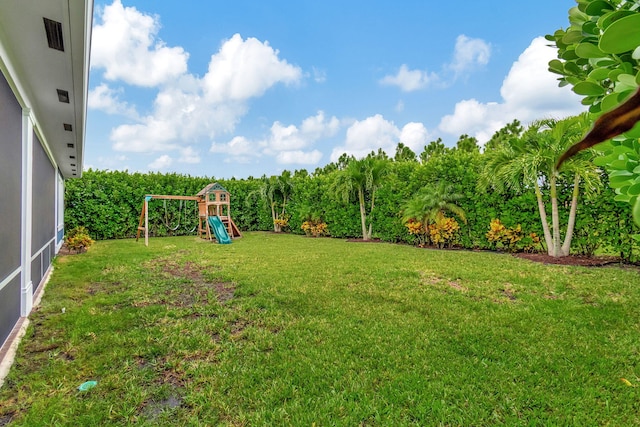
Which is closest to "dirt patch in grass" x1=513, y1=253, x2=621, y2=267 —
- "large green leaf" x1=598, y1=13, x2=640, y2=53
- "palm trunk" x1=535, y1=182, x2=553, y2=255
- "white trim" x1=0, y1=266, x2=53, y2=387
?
"palm trunk" x1=535, y1=182, x2=553, y2=255

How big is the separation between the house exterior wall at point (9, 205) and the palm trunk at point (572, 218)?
8505mm

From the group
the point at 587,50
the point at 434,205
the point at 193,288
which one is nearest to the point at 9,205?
the point at 193,288

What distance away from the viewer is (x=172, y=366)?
267 cm

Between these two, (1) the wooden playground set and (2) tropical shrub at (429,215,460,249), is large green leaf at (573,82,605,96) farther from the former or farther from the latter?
(1) the wooden playground set

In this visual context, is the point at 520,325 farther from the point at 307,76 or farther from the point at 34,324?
the point at 307,76

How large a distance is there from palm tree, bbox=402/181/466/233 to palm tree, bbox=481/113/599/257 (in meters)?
1.26

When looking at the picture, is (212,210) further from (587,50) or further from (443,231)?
(587,50)

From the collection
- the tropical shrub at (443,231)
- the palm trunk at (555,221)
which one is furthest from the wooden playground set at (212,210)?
the palm trunk at (555,221)

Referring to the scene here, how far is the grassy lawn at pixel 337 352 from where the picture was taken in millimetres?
2112

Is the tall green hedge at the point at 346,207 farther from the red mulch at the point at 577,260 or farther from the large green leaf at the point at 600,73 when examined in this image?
the large green leaf at the point at 600,73

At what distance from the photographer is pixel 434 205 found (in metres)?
8.62

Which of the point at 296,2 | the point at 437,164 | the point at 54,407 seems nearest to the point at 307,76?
the point at 296,2

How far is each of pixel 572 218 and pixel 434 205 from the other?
2932 millimetres

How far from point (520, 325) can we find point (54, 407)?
396 centimetres
